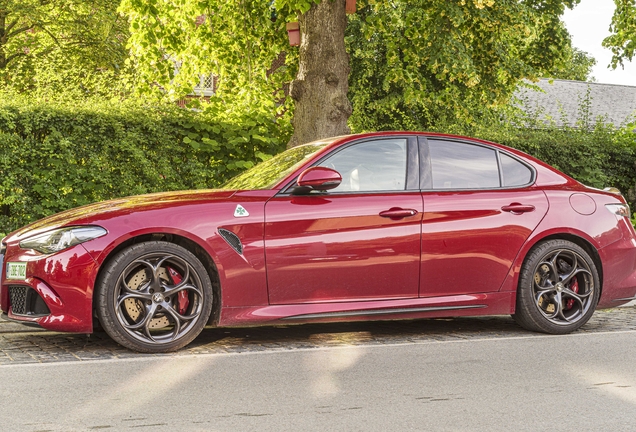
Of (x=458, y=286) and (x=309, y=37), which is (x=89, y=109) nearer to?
(x=309, y=37)

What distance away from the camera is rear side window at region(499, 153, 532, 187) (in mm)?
7382

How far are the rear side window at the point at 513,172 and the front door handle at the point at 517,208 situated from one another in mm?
225

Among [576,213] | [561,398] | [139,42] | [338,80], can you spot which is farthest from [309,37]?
[561,398]

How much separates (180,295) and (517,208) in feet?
9.40

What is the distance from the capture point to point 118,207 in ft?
20.8

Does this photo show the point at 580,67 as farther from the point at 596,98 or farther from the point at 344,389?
the point at 344,389

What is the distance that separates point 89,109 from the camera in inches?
441

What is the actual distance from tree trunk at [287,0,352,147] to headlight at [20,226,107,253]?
6.49 m

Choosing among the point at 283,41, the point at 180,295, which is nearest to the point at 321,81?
the point at 283,41

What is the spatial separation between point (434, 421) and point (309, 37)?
8.86m

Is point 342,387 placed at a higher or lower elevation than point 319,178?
lower

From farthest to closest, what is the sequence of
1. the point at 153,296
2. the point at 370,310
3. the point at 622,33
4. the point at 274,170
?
the point at 622,33 → the point at 274,170 → the point at 370,310 → the point at 153,296

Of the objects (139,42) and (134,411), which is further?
(139,42)

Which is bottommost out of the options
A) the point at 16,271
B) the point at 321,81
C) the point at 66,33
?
the point at 16,271
